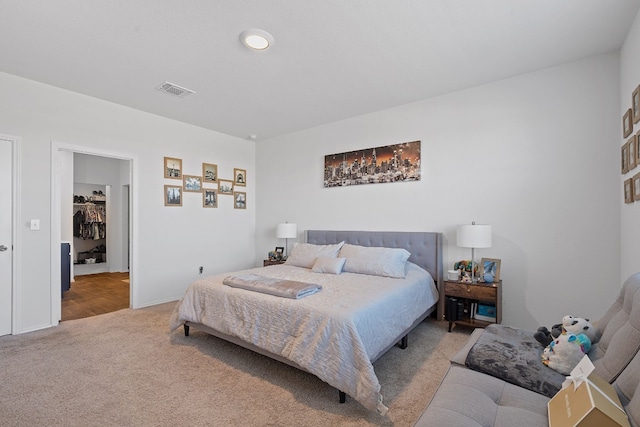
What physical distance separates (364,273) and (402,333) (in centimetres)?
96

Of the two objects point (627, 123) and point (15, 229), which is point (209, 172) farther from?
point (627, 123)

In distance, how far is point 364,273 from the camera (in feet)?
11.6

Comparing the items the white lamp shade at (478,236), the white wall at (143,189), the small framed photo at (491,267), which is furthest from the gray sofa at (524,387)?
the white wall at (143,189)

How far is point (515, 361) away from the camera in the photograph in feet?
5.39

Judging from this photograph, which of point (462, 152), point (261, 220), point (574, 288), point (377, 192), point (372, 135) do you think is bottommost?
point (574, 288)

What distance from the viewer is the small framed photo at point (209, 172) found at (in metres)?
5.00

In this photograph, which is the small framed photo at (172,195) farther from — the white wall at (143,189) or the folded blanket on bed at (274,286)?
the folded blanket on bed at (274,286)

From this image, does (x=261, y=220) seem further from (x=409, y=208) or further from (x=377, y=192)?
(x=409, y=208)

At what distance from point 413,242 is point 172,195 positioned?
11.6ft

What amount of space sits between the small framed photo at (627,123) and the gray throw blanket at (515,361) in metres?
1.81

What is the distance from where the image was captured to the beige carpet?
191 cm

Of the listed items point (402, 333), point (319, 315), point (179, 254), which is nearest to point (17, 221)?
point (179, 254)

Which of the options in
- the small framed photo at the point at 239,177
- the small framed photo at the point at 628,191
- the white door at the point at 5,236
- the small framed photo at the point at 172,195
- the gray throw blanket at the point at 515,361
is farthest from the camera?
the small framed photo at the point at 239,177

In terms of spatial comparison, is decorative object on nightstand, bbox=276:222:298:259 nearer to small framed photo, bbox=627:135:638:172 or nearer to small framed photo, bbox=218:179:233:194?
small framed photo, bbox=218:179:233:194
